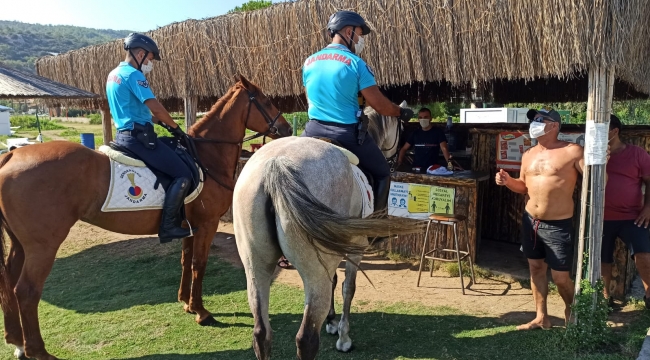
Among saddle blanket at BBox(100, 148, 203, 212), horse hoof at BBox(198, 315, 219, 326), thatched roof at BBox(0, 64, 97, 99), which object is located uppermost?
thatched roof at BBox(0, 64, 97, 99)

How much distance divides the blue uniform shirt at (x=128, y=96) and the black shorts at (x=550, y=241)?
12.7 ft

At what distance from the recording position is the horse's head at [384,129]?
4430 millimetres

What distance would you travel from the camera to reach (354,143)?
3.69 meters

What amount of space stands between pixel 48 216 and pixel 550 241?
14.8 ft

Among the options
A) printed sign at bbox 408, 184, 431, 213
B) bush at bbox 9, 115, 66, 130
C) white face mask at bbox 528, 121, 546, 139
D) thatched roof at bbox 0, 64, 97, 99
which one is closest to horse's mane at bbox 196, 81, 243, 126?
printed sign at bbox 408, 184, 431, 213

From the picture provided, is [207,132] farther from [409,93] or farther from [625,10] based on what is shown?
[409,93]

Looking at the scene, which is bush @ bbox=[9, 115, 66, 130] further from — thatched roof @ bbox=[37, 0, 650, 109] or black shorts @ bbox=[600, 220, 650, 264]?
black shorts @ bbox=[600, 220, 650, 264]

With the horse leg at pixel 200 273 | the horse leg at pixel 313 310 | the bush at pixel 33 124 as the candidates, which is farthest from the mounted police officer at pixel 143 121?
the bush at pixel 33 124

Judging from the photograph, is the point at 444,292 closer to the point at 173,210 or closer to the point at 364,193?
the point at 364,193

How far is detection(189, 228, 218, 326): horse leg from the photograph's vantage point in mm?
4852

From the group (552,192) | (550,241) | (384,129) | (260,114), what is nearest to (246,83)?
(260,114)

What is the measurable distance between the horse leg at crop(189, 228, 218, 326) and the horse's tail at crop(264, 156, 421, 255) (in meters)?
2.59

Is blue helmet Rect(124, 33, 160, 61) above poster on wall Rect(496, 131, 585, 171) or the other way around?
above

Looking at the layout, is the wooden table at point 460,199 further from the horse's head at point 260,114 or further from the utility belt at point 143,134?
the utility belt at point 143,134
